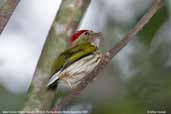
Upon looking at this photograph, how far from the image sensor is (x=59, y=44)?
6.74ft

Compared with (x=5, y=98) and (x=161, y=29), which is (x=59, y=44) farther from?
(x=161, y=29)

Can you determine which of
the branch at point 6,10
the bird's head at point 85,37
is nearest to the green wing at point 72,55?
the bird's head at point 85,37

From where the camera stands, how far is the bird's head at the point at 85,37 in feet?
8.87

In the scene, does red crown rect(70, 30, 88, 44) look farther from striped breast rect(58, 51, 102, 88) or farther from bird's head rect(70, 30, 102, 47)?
striped breast rect(58, 51, 102, 88)

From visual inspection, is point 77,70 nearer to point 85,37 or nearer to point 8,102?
point 8,102

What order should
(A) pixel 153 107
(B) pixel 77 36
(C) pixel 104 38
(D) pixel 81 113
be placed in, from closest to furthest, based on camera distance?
(A) pixel 153 107 → (D) pixel 81 113 → (B) pixel 77 36 → (C) pixel 104 38

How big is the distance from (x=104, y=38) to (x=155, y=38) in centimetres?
Answer: 60

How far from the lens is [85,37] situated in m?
2.80

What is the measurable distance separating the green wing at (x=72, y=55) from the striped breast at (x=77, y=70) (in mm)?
26

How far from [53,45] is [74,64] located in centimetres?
25

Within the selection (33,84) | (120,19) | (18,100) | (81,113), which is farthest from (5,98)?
(120,19)

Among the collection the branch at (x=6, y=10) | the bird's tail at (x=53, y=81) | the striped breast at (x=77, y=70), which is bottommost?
the bird's tail at (x=53, y=81)

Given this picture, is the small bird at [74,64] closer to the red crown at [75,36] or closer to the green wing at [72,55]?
the green wing at [72,55]

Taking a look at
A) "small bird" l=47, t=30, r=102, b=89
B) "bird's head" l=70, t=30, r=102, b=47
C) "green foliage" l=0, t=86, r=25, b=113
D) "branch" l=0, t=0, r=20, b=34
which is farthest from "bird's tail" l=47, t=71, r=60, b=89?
"bird's head" l=70, t=30, r=102, b=47
